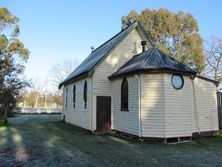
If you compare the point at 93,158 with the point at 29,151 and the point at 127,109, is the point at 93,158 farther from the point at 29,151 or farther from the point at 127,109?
the point at 127,109

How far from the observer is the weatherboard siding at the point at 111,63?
Answer: 54.3 feet

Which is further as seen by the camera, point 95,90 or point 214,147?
point 95,90

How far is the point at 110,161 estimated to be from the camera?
8.50 metres

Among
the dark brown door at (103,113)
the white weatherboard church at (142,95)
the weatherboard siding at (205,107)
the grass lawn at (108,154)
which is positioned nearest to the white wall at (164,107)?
the white weatherboard church at (142,95)

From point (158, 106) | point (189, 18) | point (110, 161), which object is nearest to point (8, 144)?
point (110, 161)

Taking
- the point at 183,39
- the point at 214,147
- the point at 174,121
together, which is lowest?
the point at 214,147

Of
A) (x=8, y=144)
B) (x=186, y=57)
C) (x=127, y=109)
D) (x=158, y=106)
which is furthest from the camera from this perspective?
(x=186, y=57)

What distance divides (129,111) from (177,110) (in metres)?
2.79

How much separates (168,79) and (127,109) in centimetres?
316

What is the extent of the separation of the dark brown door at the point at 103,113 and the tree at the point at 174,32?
66.3 feet

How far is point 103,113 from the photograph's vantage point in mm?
16453

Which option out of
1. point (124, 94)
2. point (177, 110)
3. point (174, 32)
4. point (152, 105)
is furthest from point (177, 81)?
point (174, 32)

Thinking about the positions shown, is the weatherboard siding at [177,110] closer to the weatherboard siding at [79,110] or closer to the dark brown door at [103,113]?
the dark brown door at [103,113]

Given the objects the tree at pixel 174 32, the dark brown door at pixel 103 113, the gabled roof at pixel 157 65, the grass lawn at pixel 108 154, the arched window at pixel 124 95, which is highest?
the tree at pixel 174 32
